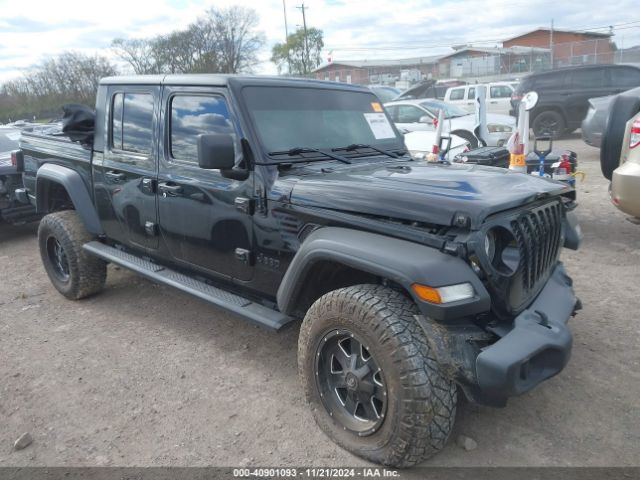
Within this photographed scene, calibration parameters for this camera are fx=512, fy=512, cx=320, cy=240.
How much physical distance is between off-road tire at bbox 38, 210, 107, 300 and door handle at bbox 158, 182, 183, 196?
1.36m

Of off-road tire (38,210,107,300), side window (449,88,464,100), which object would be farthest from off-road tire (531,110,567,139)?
off-road tire (38,210,107,300)

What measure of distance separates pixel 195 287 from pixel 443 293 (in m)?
1.93

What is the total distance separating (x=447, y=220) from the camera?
2.32 m

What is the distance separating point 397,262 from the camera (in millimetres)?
2287

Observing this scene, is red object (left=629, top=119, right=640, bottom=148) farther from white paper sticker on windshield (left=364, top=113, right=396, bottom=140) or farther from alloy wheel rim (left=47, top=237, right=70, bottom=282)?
alloy wheel rim (left=47, top=237, right=70, bottom=282)

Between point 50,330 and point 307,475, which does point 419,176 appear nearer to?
point 307,475

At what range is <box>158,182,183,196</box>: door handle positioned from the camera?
3492mm

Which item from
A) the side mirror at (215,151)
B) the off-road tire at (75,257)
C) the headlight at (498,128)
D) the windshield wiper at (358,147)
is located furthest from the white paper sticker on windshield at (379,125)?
the headlight at (498,128)

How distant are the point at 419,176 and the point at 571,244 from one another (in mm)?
1203

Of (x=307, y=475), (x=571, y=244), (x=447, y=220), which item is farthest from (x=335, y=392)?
(x=571, y=244)

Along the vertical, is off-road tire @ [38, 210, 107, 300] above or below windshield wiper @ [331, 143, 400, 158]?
below

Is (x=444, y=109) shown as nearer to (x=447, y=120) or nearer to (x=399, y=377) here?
(x=447, y=120)

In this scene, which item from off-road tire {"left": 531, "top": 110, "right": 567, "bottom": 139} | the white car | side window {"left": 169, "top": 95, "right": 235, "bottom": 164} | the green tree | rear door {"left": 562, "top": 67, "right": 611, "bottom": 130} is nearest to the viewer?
side window {"left": 169, "top": 95, "right": 235, "bottom": 164}

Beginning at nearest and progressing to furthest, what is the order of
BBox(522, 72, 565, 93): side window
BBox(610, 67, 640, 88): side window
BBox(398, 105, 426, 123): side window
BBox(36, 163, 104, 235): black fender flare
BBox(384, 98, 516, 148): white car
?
BBox(36, 163, 104, 235): black fender flare < BBox(384, 98, 516, 148): white car < BBox(398, 105, 426, 123): side window < BBox(610, 67, 640, 88): side window < BBox(522, 72, 565, 93): side window
